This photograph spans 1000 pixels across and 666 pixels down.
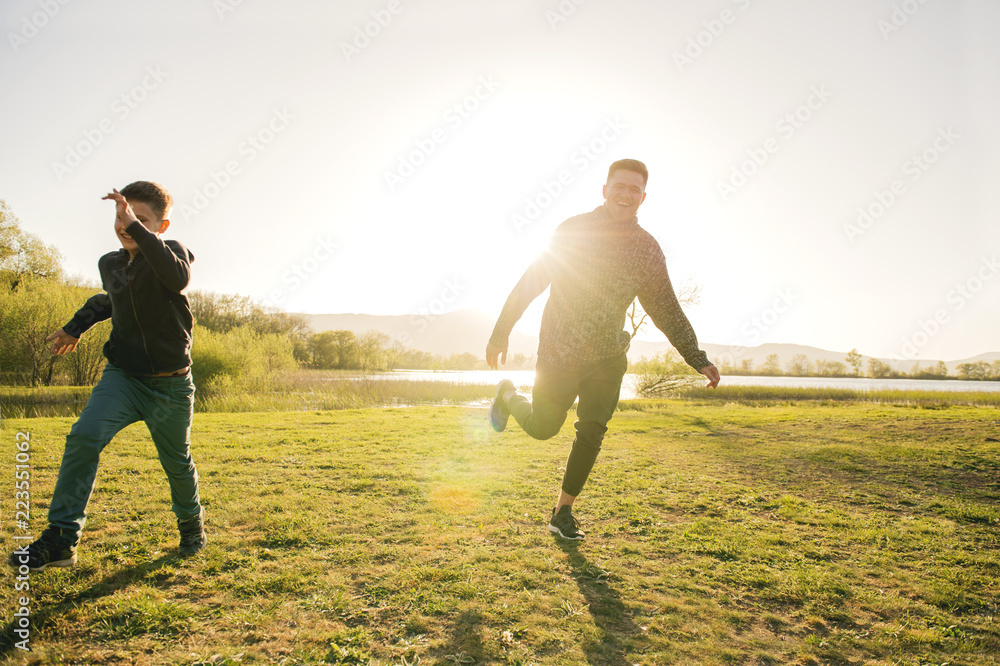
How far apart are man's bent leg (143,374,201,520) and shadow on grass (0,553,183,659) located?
1.09 feet

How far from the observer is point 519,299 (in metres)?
3.84

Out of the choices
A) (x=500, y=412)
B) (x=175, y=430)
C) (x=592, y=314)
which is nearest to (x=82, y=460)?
(x=175, y=430)

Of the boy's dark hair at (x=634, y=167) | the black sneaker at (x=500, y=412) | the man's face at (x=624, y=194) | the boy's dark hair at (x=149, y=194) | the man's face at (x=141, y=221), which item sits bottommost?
the black sneaker at (x=500, y=412)

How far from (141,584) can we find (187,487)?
609 mm

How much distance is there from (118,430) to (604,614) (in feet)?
9.37

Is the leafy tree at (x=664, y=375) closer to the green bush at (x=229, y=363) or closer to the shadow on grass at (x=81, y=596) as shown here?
the green bush at (x=229, y=363)

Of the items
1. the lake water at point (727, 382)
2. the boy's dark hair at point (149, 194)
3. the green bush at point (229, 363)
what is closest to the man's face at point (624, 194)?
the boy's dark hair at point (149, 194)

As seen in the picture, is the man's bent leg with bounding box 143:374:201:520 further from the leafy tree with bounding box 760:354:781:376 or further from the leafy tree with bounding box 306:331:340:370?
the leafy tree with bounding box 760:354:781:376

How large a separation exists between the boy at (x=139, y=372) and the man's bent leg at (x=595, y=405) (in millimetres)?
2710

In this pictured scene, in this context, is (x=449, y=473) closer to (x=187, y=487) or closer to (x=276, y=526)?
(x=276, y=526)

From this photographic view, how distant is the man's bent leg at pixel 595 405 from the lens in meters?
3.59

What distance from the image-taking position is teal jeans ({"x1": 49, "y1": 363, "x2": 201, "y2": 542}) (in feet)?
8.46

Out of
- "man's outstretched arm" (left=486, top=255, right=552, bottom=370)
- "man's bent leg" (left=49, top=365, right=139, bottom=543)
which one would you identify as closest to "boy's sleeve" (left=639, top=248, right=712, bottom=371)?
"man's outstretched arm" (left=486, top=255, right=552, bottom=370)

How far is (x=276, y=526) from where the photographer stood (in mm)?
3699
